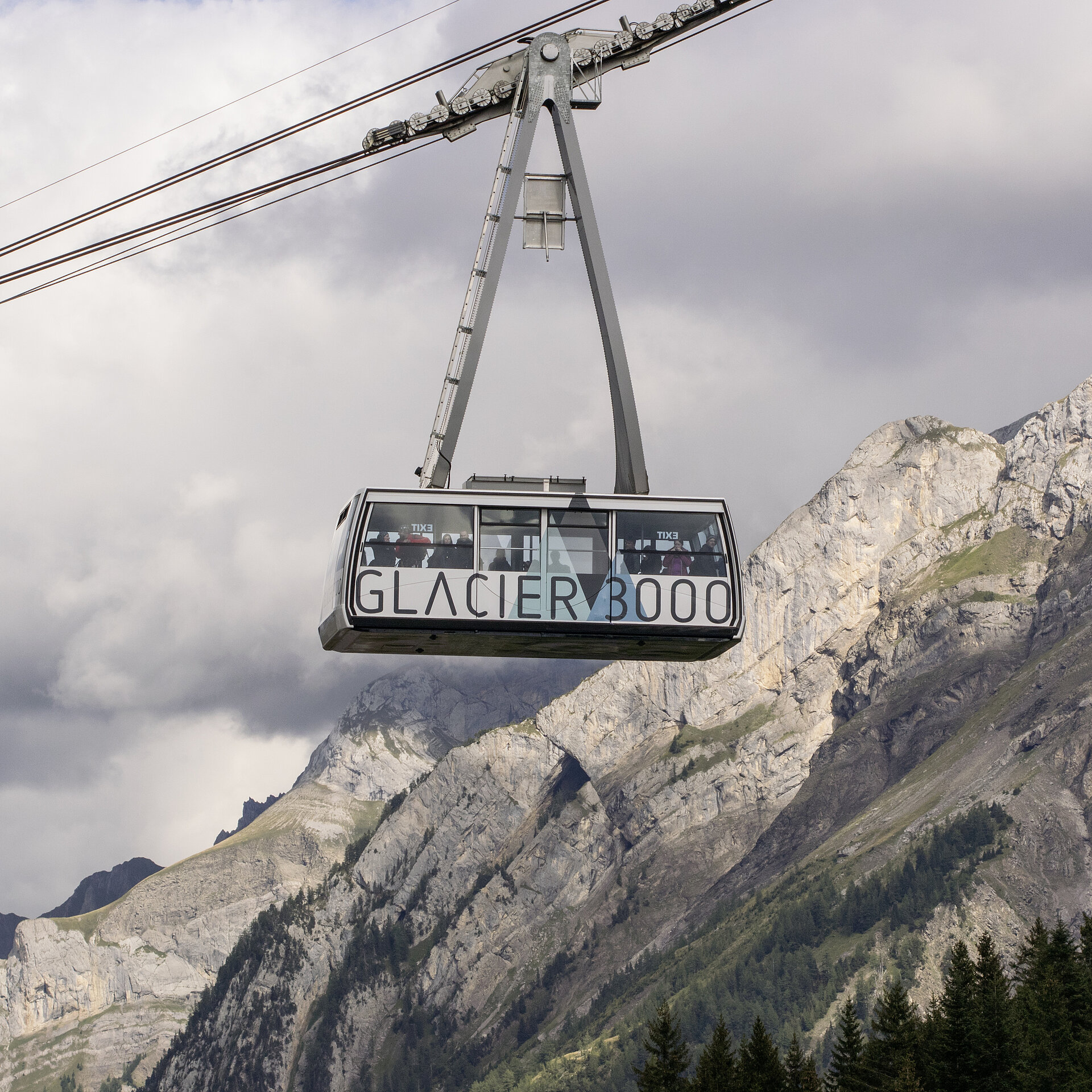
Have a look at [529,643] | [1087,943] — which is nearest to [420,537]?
[529,643]

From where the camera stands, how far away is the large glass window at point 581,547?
2811 centimetres

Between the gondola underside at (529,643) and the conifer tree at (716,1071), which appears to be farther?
the conifer tree at (716,1071)

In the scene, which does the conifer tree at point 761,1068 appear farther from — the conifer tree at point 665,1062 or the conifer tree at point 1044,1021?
the conifer tree at point 1044,1021

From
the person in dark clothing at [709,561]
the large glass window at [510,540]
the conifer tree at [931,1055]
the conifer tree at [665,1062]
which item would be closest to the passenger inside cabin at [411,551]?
the large glass window at [510,540]

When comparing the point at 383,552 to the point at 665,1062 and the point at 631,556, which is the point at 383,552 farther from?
the point at 665,1062

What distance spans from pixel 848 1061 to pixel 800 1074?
13.3m

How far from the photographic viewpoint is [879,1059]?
331ft

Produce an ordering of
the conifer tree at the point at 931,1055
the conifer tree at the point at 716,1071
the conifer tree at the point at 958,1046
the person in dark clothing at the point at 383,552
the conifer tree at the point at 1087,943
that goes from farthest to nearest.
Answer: the conifer tree at the point at 1087,943, the conifer tree at the point at 716,1071, the conifer tree at the point at 931,1055, the conifer tree at the point at 958,1046, the person in dark clothing at the point at 383,552

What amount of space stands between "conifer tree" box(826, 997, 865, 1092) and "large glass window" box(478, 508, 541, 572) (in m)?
84.7

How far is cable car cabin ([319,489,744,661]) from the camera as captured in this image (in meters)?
27.8

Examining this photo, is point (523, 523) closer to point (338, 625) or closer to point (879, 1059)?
point (338, 625)

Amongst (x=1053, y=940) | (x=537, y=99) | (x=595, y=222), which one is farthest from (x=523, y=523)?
(x=1053, y=940)

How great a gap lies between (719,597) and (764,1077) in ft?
261

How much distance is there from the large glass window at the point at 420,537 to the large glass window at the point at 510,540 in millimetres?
275
